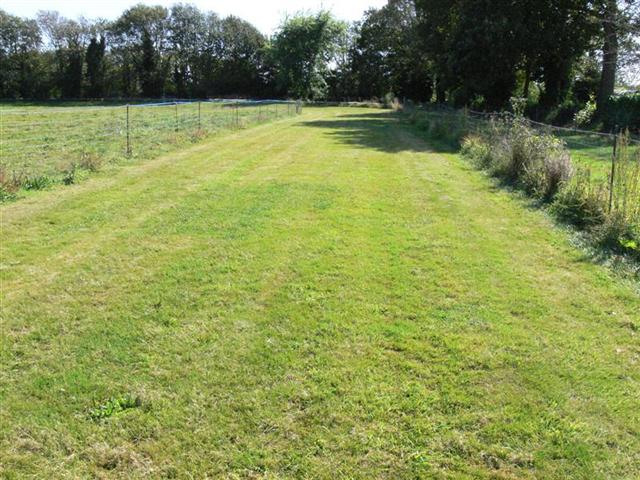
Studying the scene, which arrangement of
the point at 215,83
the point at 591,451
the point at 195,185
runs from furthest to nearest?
the point at 215,83
the point at 195,185
the point at 591,451

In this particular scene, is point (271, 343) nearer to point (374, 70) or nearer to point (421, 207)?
point (421, 207)

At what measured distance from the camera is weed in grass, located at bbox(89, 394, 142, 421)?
304cm

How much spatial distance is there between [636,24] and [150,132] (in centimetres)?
2331

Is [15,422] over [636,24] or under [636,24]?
under

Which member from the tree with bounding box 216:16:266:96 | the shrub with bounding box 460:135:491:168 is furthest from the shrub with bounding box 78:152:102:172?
the tree with bounding box 216:16:266:96

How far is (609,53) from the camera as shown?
81.6 ft

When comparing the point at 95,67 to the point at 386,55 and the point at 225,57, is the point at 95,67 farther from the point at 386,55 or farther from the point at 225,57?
the point at 386,55

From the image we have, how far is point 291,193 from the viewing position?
9.14 metres

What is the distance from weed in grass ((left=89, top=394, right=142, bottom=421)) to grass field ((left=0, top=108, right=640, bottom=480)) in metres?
0.01

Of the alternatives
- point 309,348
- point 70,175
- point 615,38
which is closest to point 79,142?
point 70,175

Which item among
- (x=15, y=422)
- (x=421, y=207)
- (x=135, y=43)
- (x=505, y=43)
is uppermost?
(x=135, y=43)

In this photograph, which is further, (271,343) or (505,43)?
(505,43)

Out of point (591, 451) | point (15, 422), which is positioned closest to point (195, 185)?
point (15, 422)

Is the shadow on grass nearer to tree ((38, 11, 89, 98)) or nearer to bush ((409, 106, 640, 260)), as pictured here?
bush ((409, 106, 640, 260))
